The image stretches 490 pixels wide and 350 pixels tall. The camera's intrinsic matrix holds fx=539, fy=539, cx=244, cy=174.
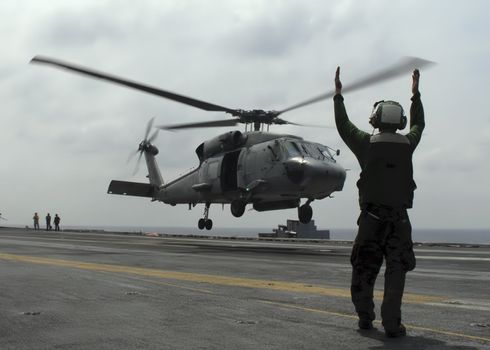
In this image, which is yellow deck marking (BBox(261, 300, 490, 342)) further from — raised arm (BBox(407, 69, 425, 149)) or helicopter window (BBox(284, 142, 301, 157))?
helicopter window (BBox(284, 142, 301, 157))

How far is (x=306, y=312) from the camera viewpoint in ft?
20.8

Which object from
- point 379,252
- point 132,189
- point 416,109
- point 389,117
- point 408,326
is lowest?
point 408,326

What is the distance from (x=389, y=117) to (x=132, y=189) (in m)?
33.6

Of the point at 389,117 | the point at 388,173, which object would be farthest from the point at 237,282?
the point at 389,117

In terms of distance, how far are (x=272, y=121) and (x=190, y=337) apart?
901 inches

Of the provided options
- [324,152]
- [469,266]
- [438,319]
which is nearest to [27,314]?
[438,319]

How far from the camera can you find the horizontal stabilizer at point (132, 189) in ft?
120

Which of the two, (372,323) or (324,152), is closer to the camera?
(372,323)

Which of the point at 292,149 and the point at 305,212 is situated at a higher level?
the point at 292,149

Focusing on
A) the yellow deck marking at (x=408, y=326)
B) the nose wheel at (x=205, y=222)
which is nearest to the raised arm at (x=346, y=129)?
the yellow deck marking at (x=408, y=326)

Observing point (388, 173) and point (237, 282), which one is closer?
point (388, 173)

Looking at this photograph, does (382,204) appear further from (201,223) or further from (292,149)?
(201,223)

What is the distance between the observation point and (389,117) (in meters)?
5.61

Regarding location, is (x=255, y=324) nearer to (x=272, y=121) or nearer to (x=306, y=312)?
(x=306, y=312)
